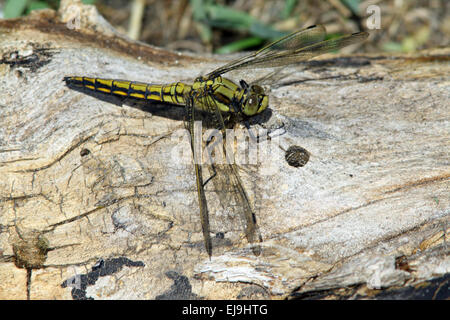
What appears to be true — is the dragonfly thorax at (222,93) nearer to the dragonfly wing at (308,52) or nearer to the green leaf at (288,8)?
the dragonfly wing at (308,52)

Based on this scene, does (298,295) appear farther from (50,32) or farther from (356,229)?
(50,32)

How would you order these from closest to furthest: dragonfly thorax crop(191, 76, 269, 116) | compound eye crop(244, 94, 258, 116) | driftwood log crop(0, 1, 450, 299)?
driftwood log crop(0, 1, 450, 299), compound eye crop(244, 94, 258, 116), dragonfly thorax crop(191, 76, 269, 116)

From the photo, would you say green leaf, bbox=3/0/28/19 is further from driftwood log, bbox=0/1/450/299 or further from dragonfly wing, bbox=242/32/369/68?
dragonfly wing, bbox=242/32/369/68

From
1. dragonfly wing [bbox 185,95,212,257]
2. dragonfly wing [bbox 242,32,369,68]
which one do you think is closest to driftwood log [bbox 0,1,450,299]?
dragonfly wing [bbox 185,95,212,257]

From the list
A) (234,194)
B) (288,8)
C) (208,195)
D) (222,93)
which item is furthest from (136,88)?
(288,8)

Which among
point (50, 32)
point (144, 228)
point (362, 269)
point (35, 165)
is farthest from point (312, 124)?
point (50, 32)

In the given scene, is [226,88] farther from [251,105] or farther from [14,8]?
[14,8]

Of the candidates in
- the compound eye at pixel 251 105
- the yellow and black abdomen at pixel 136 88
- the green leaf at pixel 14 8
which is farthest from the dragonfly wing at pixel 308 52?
the green leaf at pixel 14 8
